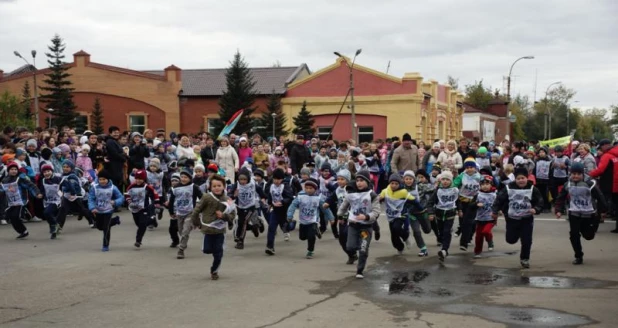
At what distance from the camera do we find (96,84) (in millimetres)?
54062

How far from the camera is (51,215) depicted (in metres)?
15.3

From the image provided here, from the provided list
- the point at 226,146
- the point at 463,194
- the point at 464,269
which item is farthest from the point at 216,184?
the point at 226,146

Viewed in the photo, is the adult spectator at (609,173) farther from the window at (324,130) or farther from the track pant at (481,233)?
the window at (324,130)

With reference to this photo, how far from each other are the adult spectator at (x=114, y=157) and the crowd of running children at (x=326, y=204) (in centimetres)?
154

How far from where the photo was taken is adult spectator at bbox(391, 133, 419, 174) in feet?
62.8

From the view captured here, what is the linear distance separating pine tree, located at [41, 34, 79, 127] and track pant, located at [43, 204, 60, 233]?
36962mm

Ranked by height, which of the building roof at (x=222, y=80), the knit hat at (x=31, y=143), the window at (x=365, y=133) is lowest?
the knit hat at (x=31, y=143)

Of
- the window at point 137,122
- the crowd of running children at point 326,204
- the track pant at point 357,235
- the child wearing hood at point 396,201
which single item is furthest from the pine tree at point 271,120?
the track pant at point 357,235

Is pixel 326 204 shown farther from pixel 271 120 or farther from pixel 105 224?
pixel 271 120

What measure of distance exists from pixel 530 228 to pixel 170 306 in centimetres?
611

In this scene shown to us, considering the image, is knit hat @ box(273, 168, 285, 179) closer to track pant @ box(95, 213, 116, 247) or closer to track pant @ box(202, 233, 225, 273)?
track pant @ box(95, 213, 116, 247)

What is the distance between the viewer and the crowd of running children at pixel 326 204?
37.3ft

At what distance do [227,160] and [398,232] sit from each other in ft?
23.2

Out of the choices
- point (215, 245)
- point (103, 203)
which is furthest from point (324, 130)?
point (215, 245)
